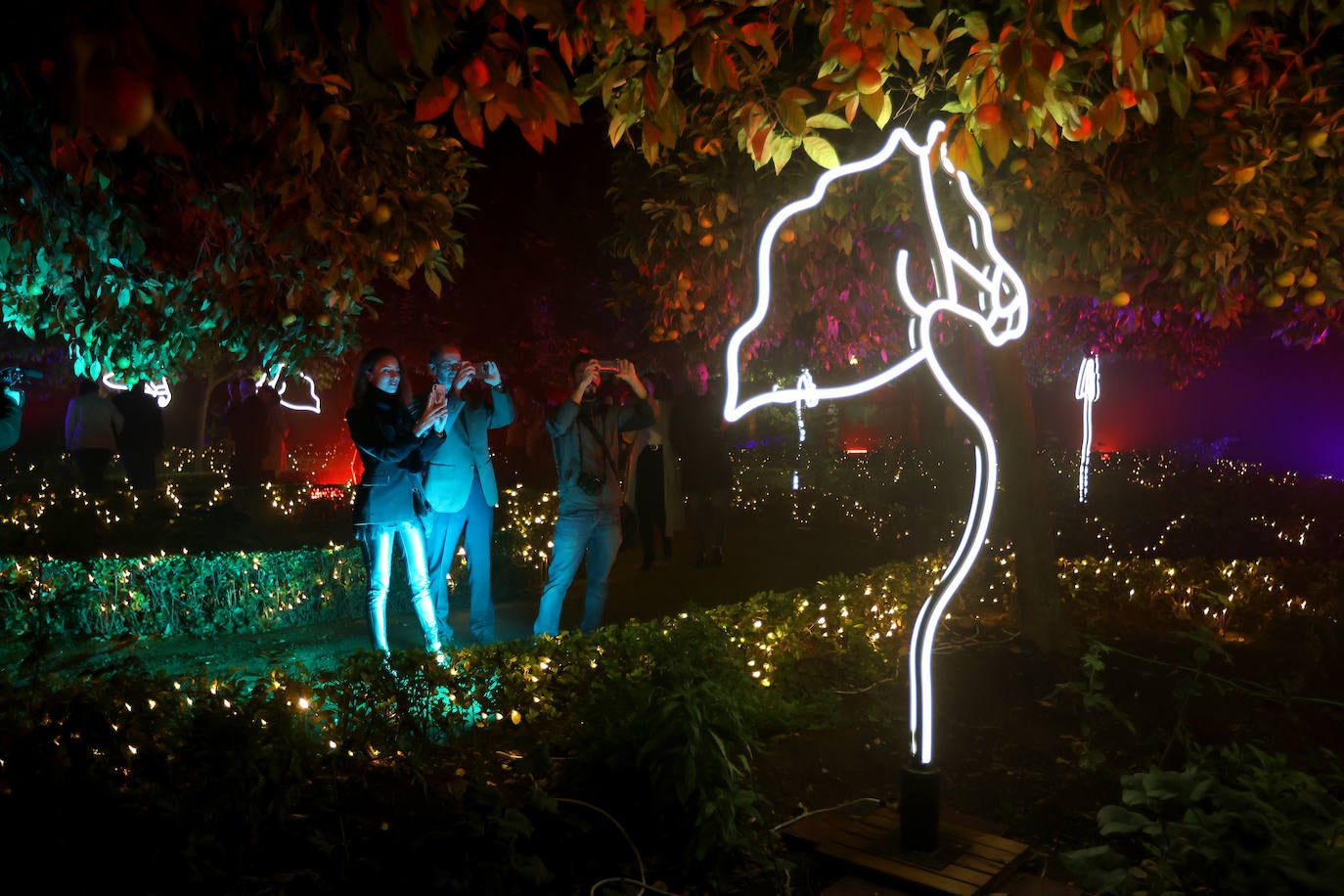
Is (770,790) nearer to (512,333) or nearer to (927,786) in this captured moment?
(927,786)

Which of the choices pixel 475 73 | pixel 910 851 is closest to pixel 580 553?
pixel 910 851

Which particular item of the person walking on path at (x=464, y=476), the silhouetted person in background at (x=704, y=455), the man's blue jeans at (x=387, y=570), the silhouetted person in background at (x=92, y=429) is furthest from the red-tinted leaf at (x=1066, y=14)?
the silhouetted person in background at (x=92, y=429)

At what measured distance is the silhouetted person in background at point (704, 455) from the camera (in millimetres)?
A: 10930

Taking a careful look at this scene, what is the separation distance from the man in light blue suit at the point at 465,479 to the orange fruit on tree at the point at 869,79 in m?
3.51

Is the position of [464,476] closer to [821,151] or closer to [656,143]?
[656,143]

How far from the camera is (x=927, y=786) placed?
4.16 m

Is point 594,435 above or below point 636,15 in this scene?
below

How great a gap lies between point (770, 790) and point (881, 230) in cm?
476

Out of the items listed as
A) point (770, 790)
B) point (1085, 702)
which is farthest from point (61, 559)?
point (1085, 702)

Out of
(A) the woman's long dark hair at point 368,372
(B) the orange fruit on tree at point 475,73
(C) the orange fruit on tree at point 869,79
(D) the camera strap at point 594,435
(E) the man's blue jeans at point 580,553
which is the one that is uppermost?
(C) the orange fruit on tree at point 869,79

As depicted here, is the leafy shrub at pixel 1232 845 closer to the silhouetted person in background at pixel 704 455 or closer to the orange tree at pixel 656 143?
the orange tree at pixel 656 143

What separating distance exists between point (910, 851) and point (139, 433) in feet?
40.7

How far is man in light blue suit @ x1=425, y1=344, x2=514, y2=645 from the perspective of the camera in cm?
696

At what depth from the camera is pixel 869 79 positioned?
394cm
